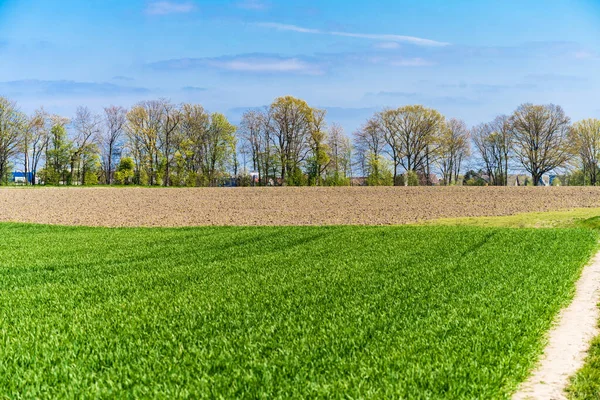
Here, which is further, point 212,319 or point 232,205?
point 232,205

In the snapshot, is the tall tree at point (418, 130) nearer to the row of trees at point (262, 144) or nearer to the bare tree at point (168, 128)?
the row of trees at point (262, 144)

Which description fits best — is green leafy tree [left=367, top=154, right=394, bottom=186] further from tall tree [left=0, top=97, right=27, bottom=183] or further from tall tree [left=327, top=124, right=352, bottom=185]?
tall tree [left=0, top=97, right=27, bottom=183]

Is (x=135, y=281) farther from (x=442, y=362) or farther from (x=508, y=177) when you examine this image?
(x=508, y=177)

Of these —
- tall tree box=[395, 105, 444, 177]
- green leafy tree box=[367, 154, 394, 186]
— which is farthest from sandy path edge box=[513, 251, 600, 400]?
tall tree box=[395, 105, 444, 177]

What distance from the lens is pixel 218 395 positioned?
3342 millimetres

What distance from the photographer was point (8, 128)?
4453 centimetres

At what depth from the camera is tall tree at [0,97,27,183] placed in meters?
44.4

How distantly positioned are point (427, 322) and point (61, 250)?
30.1ft

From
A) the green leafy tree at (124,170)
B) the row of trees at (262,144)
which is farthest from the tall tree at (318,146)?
the green leafy tree at (124,170)

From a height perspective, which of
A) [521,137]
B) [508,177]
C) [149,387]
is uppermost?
[521,137]

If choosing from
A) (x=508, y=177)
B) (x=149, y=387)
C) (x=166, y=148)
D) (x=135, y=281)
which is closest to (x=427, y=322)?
(x=149, y=387)

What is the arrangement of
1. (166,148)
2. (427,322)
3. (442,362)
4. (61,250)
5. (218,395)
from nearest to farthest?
(218,395) → (442,362) → (427,322) → (61,250) → (166,148)

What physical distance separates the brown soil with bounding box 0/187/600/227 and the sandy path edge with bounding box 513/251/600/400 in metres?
11.1

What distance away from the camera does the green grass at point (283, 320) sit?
3590mm
